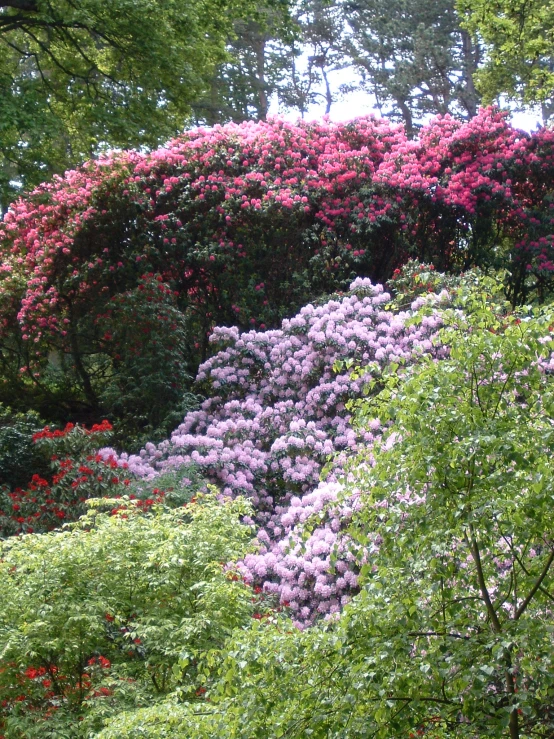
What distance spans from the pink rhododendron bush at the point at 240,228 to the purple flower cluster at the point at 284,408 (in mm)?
1818

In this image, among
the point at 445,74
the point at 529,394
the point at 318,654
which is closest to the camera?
the point at 318,654

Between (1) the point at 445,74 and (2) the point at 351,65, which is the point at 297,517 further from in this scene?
(2) the point at 351,65

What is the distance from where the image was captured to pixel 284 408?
8.45 metres

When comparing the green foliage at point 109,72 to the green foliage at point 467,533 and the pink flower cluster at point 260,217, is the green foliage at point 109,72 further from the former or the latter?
the green foliage at point 467,533

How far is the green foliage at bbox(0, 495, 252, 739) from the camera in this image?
379cm

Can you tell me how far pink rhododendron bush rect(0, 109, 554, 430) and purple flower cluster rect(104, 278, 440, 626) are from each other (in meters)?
1.82

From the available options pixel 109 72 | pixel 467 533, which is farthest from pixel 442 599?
pixel 109 72

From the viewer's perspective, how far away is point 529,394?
2.90 m

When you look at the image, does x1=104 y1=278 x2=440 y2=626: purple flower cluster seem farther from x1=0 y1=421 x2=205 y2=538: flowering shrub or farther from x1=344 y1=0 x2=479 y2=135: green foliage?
x1=344 y1=0 x2=479 y2=135: green foliage

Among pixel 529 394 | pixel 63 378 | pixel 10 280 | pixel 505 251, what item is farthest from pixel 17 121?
pixel 529 394

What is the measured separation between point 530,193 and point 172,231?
5290mm

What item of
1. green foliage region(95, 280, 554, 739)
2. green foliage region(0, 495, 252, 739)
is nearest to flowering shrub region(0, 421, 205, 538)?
green foliage region(0, 495, 252, 739)

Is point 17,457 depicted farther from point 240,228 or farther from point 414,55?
point 414,55

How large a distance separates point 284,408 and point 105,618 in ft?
14.5
